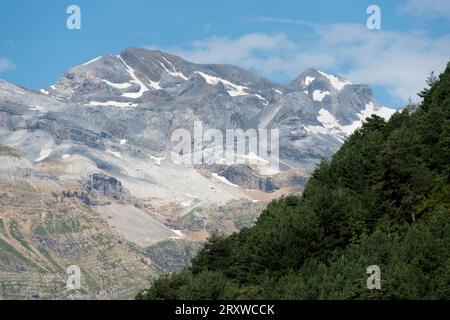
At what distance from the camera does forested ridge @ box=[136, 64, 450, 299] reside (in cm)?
7512

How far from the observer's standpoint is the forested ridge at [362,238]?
246 ft

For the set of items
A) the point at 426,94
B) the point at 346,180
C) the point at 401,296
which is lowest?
the point at 401,296

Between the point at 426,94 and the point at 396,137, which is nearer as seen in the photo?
the point at 396,137

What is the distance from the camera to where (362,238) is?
88.1 metres

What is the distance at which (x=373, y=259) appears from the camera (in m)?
78.5

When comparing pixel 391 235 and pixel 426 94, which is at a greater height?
pixel 426 94
